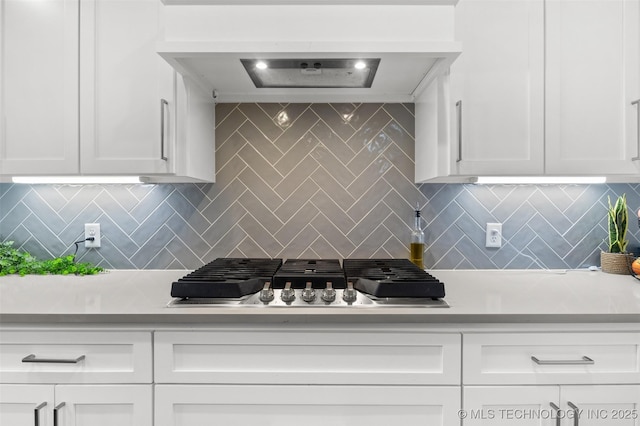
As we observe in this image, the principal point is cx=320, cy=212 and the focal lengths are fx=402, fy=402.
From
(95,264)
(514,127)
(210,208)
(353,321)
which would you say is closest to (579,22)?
(514,127)

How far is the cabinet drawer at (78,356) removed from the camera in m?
1.19

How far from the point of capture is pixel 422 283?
1.28 metres

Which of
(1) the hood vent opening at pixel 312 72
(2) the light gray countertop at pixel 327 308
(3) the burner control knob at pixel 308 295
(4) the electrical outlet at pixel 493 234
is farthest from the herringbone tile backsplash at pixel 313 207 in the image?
(3) the burner control knob at pixel 308 295

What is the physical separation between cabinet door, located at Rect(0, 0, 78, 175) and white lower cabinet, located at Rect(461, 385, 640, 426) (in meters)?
1.64

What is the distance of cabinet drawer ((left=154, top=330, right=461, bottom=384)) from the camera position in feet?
3.92

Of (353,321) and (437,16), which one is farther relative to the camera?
(437,16)

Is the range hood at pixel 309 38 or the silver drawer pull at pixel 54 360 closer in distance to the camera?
the silver drawer pull at pixel 54 360

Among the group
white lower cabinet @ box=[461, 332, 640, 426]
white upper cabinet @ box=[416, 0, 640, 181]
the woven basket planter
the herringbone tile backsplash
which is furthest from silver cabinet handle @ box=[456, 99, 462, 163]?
the woven basket planter

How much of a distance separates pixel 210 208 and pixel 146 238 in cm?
34

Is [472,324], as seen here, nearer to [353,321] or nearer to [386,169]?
[353,321]

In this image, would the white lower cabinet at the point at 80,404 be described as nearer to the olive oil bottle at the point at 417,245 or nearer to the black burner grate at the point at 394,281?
the black burner grate at the point at 394,281

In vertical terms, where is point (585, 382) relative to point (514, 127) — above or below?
below

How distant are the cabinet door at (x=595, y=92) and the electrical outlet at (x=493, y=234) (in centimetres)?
41

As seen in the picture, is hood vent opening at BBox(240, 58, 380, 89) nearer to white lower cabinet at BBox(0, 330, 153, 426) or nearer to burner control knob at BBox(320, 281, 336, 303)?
burner control knob at BBox(320, 281, 336, 303)
